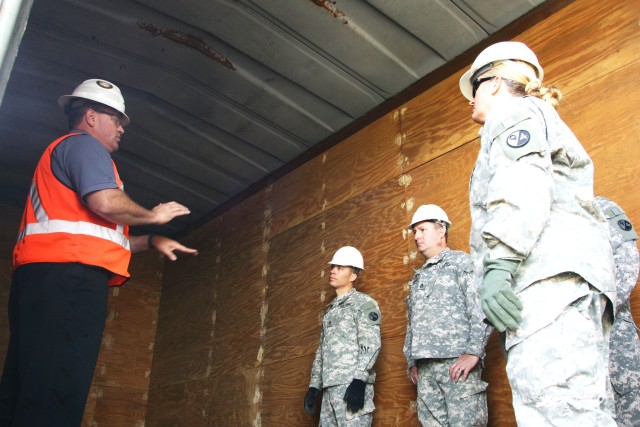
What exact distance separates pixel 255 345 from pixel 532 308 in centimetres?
441

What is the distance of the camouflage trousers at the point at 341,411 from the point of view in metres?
3.92

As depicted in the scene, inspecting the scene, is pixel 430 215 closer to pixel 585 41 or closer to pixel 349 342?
pixel 349 342

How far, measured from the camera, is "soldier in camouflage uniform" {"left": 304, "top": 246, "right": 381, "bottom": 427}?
395 centimetres

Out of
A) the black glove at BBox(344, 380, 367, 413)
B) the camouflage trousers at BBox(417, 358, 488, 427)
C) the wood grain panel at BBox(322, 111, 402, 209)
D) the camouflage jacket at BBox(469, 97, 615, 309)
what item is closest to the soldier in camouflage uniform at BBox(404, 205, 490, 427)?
the camouflage trousers at BBox(417, 358, 488, 427)

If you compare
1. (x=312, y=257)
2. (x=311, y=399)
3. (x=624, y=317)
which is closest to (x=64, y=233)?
(x=311, y=399)

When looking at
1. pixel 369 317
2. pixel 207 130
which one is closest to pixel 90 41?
pixel 207 130

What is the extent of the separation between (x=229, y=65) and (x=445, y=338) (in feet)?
8.97

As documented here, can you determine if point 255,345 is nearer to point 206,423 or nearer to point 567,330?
point 206,423

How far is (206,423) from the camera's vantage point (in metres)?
6.06

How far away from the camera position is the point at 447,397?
11.1 feet

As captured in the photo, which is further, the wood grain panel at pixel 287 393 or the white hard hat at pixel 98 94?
the wood grain panel at pixel 287 393

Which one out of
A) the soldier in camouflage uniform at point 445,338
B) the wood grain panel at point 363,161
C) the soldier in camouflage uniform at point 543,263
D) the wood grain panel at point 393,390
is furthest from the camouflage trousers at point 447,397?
the wood grain panel at point 363,161

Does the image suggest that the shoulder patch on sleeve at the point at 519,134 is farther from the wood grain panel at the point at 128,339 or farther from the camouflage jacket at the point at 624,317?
the wood grain panel at the point at 128,339

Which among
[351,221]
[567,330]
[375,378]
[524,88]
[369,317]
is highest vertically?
[351,221]
